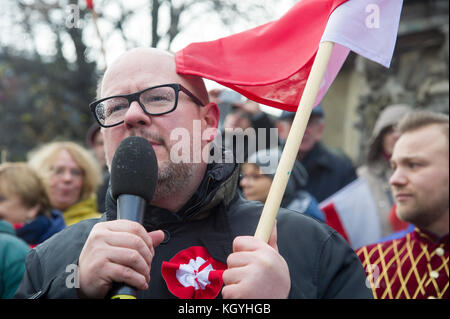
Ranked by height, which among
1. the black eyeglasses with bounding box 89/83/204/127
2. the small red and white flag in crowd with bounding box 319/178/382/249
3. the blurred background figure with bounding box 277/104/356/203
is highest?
the blurred background figure with bounding box 277/104/356/203


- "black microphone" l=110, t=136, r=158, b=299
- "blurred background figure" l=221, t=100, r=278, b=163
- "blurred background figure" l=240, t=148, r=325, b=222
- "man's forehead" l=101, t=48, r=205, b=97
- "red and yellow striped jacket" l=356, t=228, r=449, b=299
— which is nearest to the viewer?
"black microphone" l=110, t=136, r=158, b=299

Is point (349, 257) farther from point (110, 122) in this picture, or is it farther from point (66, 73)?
point (66, 73)

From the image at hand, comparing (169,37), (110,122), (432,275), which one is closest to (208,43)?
(110,122)

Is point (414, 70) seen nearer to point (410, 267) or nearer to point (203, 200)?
point (410, 267)

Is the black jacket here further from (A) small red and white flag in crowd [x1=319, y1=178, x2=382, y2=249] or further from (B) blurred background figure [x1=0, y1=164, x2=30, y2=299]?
(A) small red and white flag in crowd [x1=319, y1=178, x2=382, y2=249]

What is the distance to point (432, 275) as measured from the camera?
279 cm

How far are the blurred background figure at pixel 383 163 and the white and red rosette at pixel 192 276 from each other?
2.70 m

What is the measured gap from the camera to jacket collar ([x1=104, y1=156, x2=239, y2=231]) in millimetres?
2037

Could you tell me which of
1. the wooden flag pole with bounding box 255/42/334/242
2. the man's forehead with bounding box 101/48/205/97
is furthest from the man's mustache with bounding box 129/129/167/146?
the wooden flag pole with bounding box 255/42/334/242

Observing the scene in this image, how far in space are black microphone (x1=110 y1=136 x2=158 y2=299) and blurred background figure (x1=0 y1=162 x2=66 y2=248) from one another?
2144 mm

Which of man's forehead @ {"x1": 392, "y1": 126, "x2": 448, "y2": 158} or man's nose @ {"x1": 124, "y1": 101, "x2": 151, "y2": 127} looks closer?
man's nose @ {"x1": 124, "y1": 101, "x2": 151, "y2": 127}

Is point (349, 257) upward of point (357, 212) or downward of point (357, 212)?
downward

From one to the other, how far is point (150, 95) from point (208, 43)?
20.9 inches

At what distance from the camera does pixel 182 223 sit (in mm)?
2055
